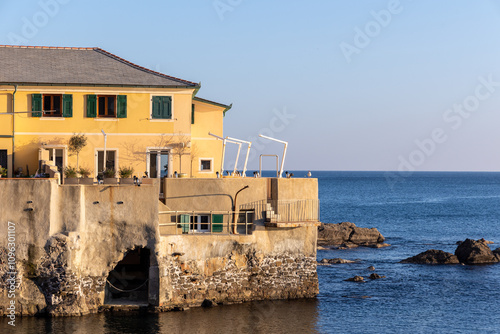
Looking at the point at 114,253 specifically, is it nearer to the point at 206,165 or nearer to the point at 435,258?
the point at 206,165

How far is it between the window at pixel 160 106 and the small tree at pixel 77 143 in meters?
4.32

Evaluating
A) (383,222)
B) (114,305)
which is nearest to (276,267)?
(114,305)

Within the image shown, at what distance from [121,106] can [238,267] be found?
11.9 m

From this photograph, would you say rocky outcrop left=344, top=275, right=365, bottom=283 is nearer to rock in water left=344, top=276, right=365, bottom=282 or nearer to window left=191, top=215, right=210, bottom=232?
rock in water left=344, top=276, right=365, bottom=282

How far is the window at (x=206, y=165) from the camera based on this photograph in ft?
138

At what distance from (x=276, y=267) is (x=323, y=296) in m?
6.06

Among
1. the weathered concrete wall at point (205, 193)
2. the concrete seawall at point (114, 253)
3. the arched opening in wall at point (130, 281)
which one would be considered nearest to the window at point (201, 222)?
the weathered concrete wall at point (205, 193)

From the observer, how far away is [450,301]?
1672 inches

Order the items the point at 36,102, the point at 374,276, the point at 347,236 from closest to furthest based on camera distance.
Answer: the point at 36,102
the point at 374,276
the point at 347,236

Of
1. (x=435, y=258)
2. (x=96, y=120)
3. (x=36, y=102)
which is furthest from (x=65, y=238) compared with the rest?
(x=435, y=258)

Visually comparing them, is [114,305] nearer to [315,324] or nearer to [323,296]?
[315,324]

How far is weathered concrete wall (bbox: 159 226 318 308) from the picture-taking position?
3491 centimetres

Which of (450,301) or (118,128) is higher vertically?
(118,128)

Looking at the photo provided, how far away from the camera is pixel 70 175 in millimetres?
37188
